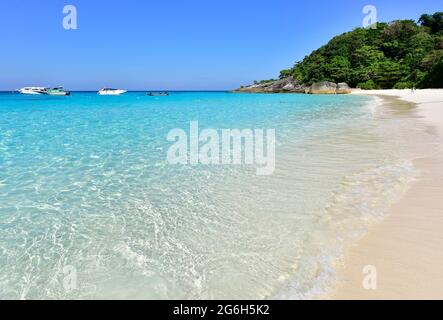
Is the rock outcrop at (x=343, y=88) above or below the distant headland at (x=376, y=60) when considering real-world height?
below

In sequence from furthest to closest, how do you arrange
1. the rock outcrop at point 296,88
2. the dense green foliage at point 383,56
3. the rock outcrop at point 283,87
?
the rock outcrop at point 283,87 → the rock outcrop at point 296,88 → the dense green foliage at point 383,56

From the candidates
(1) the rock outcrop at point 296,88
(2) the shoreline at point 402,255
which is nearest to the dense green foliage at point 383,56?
(1) the rock outcrop at point 296,88

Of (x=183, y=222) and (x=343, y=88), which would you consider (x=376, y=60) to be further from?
(x=183, y=222)

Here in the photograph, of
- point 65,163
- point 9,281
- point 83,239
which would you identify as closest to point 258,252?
point 83,239

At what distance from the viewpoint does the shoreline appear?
3.24 m

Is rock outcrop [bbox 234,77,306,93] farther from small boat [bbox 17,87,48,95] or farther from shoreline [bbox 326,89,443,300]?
shoreline [bbox 326,89,443,300]

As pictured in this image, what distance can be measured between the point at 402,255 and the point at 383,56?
103896 millimetres

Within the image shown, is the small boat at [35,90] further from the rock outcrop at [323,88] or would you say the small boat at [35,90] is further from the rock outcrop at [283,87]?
the rock outcrop at [323,88]

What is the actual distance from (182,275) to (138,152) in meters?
7.91

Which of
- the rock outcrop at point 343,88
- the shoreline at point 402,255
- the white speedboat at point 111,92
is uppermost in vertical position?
the white speedboat at point 111,92

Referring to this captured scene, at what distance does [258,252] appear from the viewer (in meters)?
4.22

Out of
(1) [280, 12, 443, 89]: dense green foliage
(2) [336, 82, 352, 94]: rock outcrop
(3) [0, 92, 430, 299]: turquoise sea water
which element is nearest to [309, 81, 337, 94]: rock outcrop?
(2) [336, 82, 352, 94]: rock outcrop

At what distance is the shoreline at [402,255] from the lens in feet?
10.6

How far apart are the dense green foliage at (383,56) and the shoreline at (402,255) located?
70242mm
